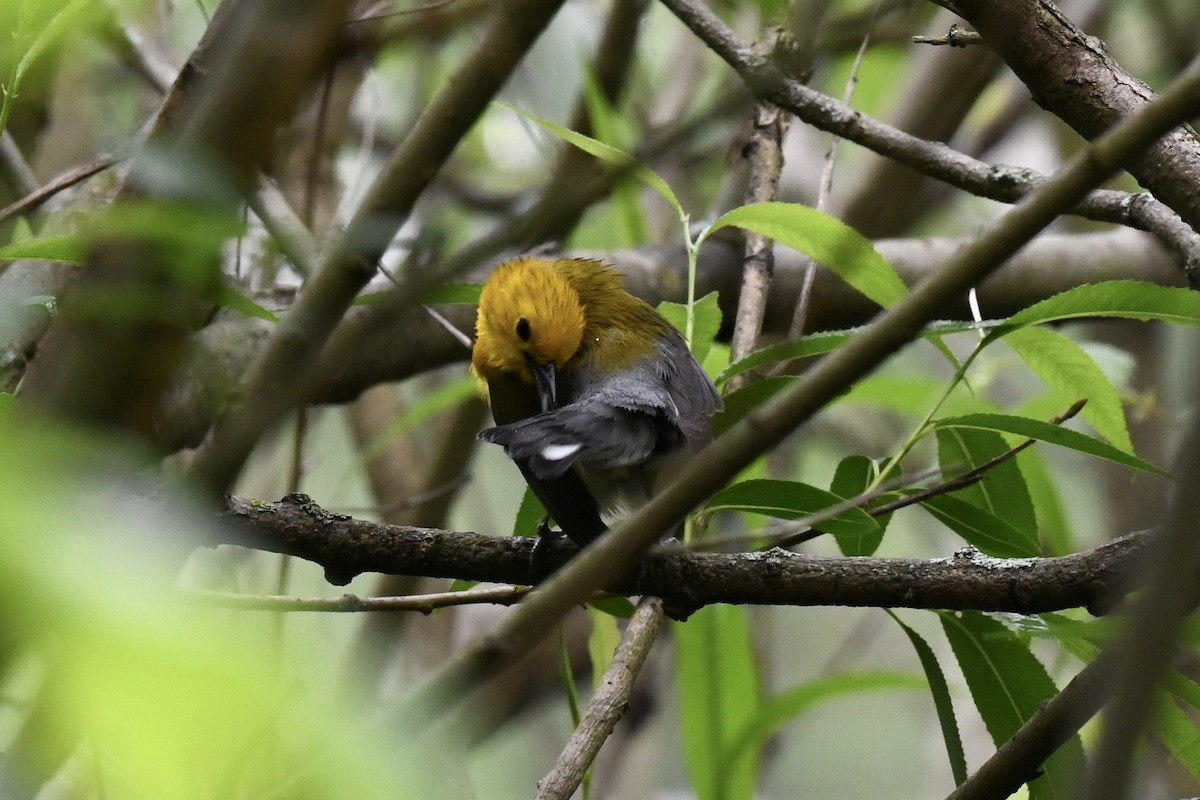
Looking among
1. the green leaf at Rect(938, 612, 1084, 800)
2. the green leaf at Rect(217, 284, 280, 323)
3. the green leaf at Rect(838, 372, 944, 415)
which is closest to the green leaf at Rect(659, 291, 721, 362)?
the green leaf at Rect(938, 612, 1084, 800)

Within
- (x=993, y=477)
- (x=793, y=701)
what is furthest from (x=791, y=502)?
(x=793, y=701)

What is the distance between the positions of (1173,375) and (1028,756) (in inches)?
121

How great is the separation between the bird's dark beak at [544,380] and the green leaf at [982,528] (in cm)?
100

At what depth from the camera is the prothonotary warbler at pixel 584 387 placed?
1.78m

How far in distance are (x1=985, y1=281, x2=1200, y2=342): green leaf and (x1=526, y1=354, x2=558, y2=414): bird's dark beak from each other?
3.63 feet

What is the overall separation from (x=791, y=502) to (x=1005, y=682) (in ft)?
1.40

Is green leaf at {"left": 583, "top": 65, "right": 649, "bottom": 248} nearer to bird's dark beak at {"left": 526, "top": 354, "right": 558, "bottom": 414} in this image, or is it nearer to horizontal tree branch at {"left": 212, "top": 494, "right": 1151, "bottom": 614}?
bird's dark beak at {"left": 526, "top": 354, "right": 558, "bottom": 414}

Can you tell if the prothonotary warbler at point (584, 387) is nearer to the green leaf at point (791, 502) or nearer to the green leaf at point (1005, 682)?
the green leaf at point (791, 502)

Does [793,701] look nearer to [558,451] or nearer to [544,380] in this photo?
[558,451]

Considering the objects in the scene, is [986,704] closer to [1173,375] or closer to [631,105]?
[1173,375]

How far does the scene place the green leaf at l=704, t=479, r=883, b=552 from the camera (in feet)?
4.56

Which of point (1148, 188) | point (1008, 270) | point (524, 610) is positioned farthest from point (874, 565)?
point (1008, 270)

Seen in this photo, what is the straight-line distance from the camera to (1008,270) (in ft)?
9.86

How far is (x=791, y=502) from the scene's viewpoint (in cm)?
150
